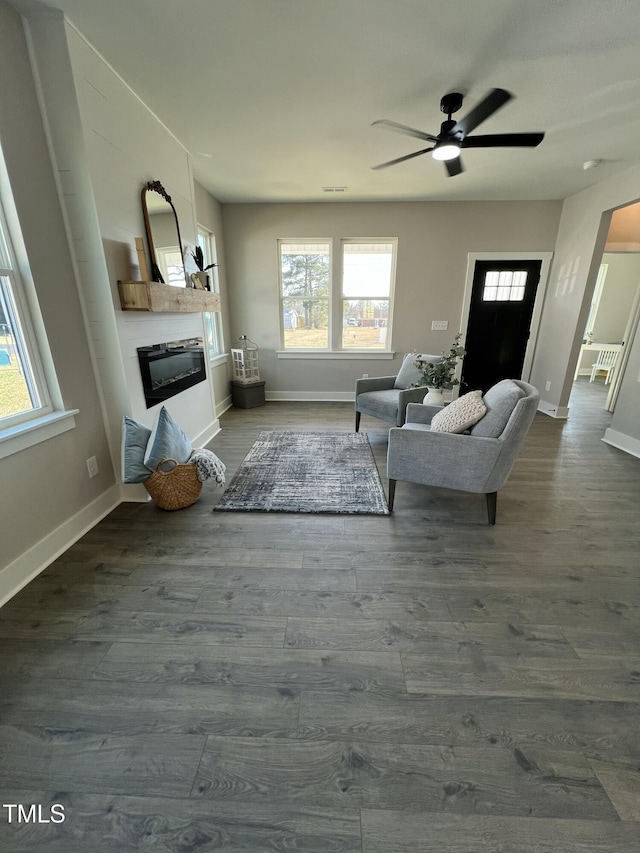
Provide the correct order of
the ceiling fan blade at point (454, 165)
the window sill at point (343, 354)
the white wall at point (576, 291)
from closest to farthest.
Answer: the ceiling fan blade at point (454, 165)
the white wall at point (576, 291)
the window sill at point (343, 354)

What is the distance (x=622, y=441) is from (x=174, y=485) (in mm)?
4265

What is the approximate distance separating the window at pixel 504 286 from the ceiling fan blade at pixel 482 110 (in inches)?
112

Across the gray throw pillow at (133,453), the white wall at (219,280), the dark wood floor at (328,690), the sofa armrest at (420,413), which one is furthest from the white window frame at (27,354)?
the sofa armrest at (420,413)

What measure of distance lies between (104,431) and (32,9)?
7.33 ft

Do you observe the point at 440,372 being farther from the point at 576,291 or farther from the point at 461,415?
the point at 576,291

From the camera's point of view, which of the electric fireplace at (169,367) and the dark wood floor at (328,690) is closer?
the dark wood floor at (328,690)

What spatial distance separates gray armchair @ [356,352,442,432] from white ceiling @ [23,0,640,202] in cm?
201

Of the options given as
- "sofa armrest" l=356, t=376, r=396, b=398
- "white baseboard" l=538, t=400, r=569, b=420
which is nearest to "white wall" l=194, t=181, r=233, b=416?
"sofa armrest" l=356, t=376, r=396, b=398

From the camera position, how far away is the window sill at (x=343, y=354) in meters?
5.06

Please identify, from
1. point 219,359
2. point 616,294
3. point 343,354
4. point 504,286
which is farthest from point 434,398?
point 616,294

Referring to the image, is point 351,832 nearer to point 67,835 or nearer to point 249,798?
point 249,798

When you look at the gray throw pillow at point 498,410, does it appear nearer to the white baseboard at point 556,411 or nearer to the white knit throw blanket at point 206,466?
the white knit throw blanket at point 206,466

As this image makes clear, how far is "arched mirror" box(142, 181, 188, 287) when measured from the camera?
2.46m

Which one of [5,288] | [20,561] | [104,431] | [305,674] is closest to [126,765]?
[305,674]
